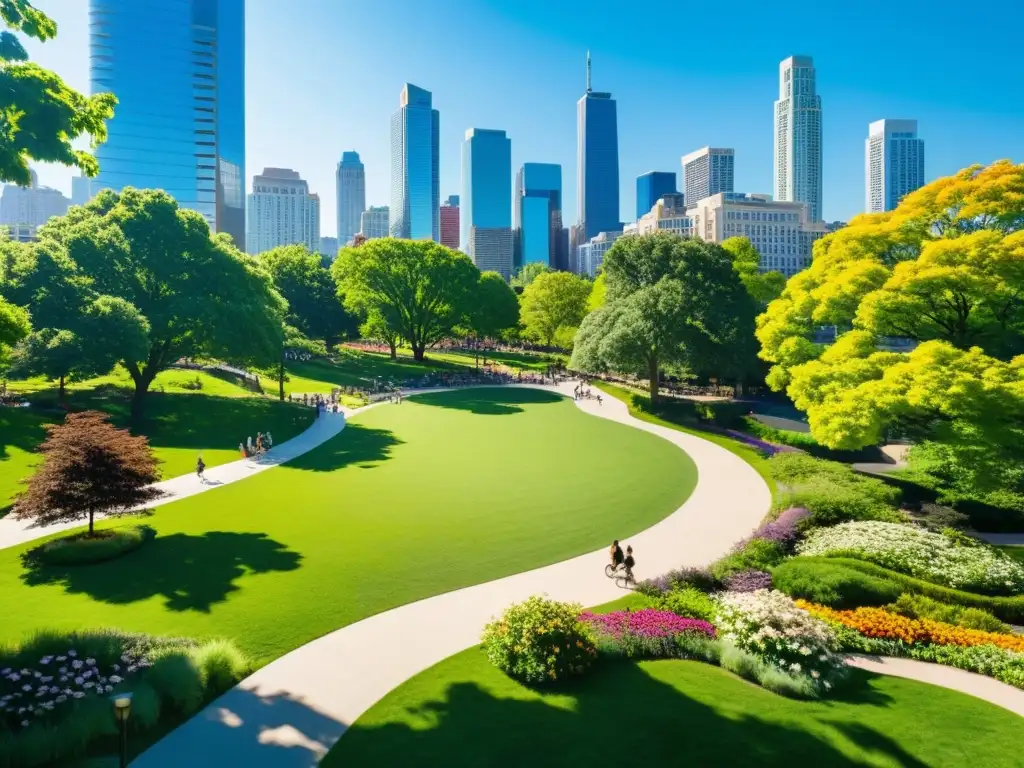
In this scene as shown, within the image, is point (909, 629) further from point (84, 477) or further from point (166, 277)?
point (166, 277)

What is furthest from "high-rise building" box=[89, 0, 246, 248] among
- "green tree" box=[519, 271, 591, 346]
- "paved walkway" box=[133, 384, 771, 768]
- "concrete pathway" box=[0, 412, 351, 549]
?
"paved walkway" box=[133, 384, 771, 768]

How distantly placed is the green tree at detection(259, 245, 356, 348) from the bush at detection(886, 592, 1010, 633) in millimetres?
66673

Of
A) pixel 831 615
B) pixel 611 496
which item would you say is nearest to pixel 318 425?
pixel 611 496

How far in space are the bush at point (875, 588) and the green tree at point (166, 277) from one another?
104 feet

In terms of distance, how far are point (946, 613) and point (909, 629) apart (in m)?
1.51

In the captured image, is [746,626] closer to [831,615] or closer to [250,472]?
[831,615]

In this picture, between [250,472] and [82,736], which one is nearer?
[82,736]

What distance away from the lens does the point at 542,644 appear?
1160 centimetres

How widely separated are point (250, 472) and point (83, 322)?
1205cm

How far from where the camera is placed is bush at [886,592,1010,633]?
1408 centimetres

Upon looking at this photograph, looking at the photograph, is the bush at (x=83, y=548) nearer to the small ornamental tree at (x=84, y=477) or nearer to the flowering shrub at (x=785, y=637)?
the small ornamental tree at (x=84, y=477)

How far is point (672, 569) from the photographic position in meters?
17.5

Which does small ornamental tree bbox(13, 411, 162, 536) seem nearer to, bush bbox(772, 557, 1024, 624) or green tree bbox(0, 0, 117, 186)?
green tree bbox(0, 0, 117, 186)

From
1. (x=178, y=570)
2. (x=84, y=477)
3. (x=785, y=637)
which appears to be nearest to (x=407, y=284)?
(x=84, y=477)
